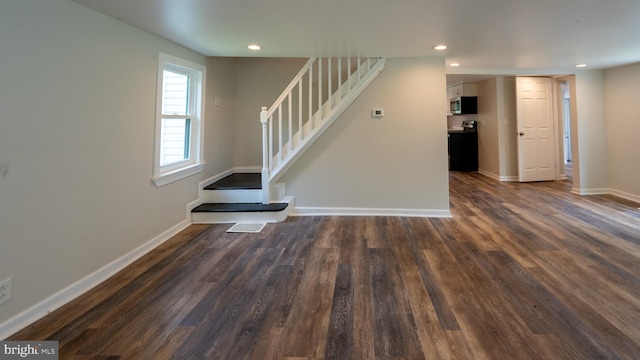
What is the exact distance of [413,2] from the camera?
2.05 meters

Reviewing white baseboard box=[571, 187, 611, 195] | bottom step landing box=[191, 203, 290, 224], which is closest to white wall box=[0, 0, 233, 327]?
bottom step landing box=[191, 203, 290, 224]

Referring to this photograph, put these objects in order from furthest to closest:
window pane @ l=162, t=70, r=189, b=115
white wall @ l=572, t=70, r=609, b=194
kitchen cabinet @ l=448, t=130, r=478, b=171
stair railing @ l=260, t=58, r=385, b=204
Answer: kitchen cabinet @ l=448, t=130, r=478, b=171 → white wall @ l=572, t=70, r=609, b=194 → stair railing @ l=260, t=58, r=385, b=204 → window pane @ l=162, t=70, r=189, b=115

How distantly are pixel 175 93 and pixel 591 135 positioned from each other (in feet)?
20.8

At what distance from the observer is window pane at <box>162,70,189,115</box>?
10.2 feet

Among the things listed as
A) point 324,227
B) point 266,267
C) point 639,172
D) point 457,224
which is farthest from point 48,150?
point 639,172

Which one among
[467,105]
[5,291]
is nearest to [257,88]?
[5,291]

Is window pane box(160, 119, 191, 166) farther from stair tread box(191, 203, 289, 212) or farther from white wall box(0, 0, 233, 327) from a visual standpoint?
stair tread box(191, 203, 289, 212)

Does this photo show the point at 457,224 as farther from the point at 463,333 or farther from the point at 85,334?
the point at 85,334

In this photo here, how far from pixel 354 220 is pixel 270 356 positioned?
246 centimetres

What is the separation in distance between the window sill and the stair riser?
1.12ft

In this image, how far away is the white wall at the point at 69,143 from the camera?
5.28 ft

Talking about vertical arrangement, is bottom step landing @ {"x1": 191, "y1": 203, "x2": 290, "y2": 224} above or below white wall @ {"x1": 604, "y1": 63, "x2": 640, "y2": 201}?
below

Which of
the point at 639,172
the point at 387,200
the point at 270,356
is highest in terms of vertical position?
the point at 639,172
